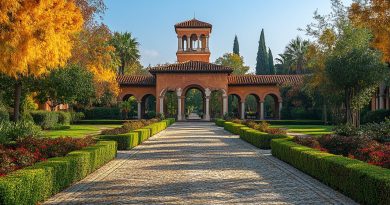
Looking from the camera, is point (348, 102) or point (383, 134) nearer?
point (383, 134)

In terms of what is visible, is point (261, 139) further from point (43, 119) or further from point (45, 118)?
point (45, 118)

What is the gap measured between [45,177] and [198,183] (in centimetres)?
319

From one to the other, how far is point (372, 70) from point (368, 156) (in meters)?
14.0

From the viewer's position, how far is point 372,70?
23.5m

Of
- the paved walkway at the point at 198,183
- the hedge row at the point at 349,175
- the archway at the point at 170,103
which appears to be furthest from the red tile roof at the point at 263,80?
the hedge row at the point at 349,175

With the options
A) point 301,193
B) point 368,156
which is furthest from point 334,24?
point 301,193

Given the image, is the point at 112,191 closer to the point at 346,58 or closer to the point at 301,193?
the point at 301,193

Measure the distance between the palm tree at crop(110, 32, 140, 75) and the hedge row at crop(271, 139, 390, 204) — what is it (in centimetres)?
4928

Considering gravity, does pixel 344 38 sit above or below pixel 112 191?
above

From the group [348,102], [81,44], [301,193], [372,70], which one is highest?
[81,44]

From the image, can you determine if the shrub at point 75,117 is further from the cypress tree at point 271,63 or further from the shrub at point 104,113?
the cypress tree at point 271,63

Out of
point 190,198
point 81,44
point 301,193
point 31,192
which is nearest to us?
point 31,192

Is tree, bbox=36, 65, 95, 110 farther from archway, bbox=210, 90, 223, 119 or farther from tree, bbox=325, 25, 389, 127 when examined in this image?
archway, bbox=210, 90, 223, 119

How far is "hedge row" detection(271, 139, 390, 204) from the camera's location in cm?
672
